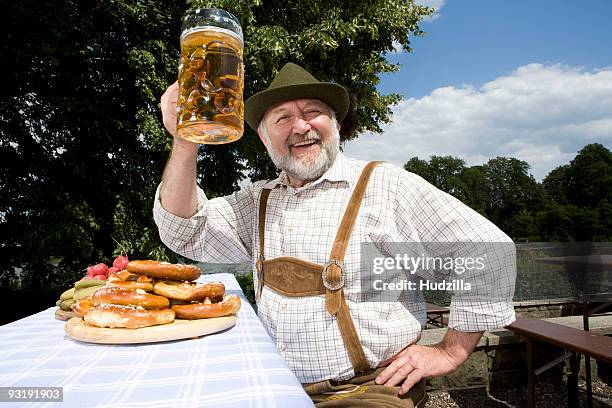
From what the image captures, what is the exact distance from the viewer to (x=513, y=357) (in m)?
3.66

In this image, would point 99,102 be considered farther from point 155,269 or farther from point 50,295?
point 155,269

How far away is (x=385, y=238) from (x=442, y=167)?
62126mm

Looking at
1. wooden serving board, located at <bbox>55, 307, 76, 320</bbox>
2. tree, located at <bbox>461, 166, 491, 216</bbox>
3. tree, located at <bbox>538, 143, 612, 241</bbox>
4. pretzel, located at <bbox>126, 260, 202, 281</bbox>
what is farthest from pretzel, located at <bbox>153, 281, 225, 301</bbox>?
tree, located at <bbox>461, 166, 491, 216</bbox>

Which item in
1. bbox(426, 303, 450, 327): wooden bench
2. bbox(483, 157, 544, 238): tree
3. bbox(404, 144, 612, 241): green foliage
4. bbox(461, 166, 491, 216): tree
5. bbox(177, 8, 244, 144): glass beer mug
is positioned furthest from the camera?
bbox(461, 166, 491, 216): tree

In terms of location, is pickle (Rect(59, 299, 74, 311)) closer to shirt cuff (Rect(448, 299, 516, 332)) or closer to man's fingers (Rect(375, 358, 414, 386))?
man's fingers (Rect(375, 358, 414, 386))

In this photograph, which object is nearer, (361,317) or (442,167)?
(361,317)

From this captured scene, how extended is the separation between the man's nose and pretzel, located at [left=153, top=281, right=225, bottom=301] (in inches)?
30.2

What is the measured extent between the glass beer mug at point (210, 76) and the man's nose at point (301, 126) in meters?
0.62

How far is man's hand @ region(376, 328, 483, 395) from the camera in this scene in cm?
146

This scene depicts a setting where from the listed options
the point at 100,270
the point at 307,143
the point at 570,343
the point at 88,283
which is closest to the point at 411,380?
the point at 307,143

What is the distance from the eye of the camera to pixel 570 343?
2.57 metres

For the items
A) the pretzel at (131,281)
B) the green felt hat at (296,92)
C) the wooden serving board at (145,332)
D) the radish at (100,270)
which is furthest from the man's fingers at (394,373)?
the radish at (100,270)

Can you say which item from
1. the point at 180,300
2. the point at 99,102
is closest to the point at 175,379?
the point at 180,300

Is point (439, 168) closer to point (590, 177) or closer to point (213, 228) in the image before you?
point (590, 177)
